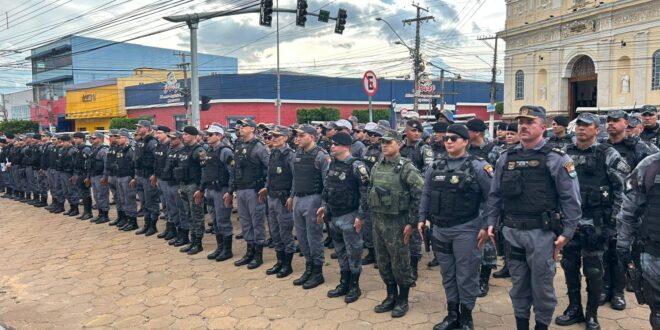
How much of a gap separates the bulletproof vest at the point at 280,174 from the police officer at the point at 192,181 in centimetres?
157

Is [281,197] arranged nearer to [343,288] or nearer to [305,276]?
[305,276]

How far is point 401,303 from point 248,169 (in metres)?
2.91

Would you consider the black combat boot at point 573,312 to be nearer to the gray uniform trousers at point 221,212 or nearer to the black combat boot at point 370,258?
the black combat boot at point 370,258

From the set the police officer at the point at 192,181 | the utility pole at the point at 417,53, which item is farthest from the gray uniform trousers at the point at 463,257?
the utility pole at the point at 417,53

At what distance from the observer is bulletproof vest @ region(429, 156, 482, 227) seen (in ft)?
13.4

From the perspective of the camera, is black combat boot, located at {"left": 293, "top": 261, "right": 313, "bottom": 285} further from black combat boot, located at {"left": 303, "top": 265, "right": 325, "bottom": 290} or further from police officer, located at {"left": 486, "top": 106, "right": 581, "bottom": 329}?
police officer, located at {"left": 486, "top": 106, "right": 581, "bottom": 329}

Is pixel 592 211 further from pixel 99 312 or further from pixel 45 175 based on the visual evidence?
pixel 45 175

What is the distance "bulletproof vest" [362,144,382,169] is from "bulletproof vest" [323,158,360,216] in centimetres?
106

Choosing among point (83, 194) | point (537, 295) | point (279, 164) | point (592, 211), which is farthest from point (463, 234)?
point (83, 194)

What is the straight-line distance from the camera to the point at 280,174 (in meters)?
6.01

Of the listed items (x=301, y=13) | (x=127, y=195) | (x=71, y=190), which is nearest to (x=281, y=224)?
(x=127, y=195)

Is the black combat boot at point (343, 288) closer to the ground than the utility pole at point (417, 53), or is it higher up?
closer to the ground

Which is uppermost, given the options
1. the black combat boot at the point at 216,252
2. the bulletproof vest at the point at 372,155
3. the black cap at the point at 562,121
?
the black cap at the point at 562,121

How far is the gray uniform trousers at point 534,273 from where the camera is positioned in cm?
357
